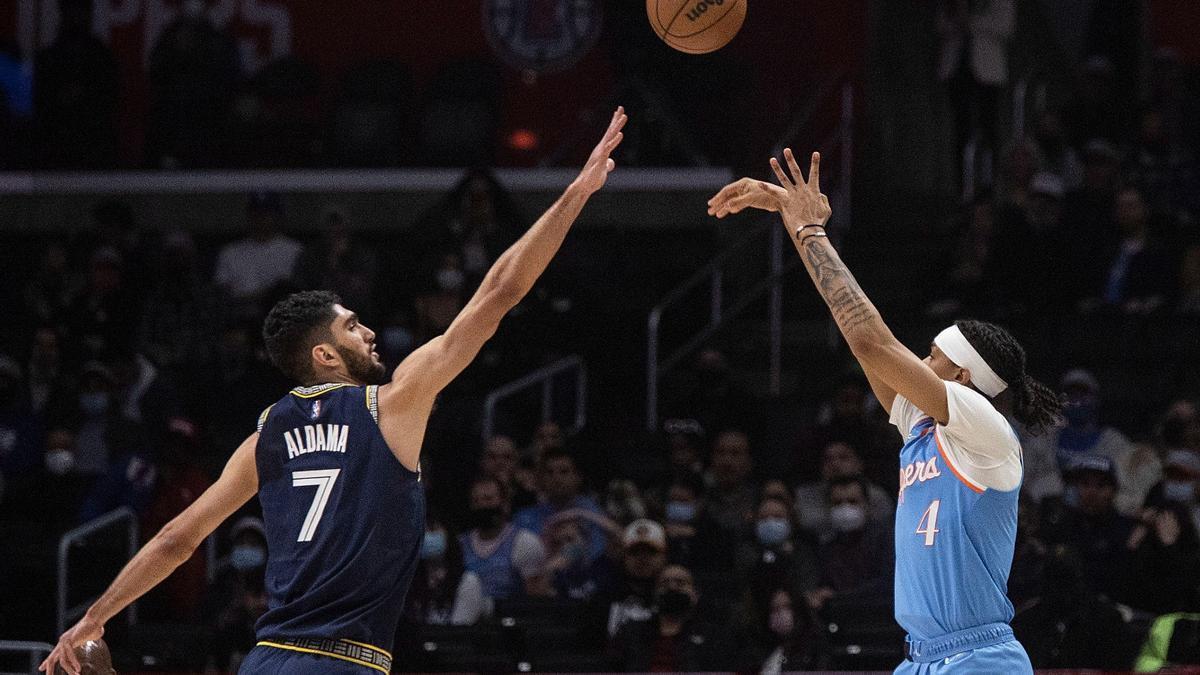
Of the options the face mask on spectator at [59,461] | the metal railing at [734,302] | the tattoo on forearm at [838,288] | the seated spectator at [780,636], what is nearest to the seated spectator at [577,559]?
the seated spectator at [780,636]

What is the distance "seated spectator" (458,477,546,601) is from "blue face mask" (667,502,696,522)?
0.87m

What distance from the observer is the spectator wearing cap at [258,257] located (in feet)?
50.0

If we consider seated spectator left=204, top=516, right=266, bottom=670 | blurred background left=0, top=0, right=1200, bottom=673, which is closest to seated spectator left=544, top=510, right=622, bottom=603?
blurred background left=0, top=0, right=1200, bottom=673

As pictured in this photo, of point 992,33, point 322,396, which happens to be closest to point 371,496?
point 322,396

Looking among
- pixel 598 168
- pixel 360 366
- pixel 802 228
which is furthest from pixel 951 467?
pixel 360 366

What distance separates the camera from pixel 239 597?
11.5 metres

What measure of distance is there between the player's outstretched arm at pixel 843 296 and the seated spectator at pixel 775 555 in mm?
4603

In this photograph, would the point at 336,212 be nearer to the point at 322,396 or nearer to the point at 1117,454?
the point at 1117,454

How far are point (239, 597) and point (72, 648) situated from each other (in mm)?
5963

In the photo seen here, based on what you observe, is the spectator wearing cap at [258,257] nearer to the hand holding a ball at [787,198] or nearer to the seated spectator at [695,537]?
the seated spectator at [695,537]

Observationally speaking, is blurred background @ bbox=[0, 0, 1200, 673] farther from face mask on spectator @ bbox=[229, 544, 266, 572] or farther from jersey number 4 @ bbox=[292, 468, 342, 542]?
jersey number 4 @ bbox=[292, 468, 342, 542]

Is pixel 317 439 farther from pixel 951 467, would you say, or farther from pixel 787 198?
pixel 951 467

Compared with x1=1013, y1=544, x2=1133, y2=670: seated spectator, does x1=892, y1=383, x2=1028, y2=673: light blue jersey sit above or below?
above

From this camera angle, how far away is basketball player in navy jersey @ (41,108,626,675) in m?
5.33
